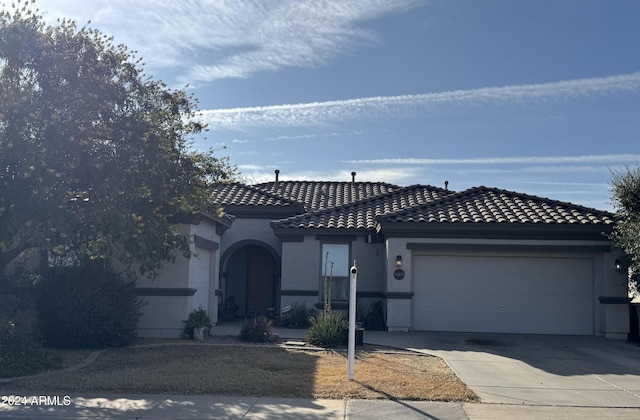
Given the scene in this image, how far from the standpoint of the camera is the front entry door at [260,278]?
24062 millimetres

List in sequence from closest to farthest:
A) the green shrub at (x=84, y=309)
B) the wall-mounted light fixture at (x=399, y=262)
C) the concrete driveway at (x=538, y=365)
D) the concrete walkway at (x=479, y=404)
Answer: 1. the concrete walkway at (x=479, y=404)
2. the concrete driveway at (x=538, y=365)
3. the green shrub at (x=84, y=309)
4. the wall-mounted light fixture at (x=399, y=262)

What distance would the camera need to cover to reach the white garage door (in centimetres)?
1873

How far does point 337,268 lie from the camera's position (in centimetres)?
2133

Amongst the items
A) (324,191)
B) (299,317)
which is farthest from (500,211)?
(324,191)

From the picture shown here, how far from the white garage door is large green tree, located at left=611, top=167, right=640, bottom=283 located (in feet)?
5.92

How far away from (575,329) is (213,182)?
10994mm

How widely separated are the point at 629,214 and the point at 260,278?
12642 millimetres

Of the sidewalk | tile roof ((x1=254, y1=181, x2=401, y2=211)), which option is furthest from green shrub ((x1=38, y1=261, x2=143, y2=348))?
Result: tile roof ((x1=254, y1=181, x2=401, y2=211))

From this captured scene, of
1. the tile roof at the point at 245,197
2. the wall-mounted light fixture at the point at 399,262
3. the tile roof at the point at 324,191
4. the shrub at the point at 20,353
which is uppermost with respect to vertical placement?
the tile roof at the point at 324,191

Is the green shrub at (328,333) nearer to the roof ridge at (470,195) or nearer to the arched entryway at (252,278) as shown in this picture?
the roof ridge at (470,195)

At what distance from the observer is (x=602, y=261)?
18547 millimetres

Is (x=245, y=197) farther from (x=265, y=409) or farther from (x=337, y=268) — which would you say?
(x=265, y=409)

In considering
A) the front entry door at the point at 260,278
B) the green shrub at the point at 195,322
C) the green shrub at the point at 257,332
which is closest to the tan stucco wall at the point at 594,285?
the green shrub at the point at 257,332

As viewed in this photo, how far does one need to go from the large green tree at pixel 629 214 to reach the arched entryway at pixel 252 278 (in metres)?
11.6
